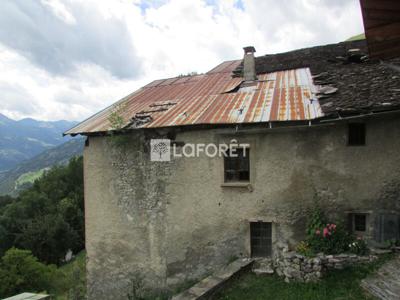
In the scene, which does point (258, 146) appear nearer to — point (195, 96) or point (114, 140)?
point (195, 96)

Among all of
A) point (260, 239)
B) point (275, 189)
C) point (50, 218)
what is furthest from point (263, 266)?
point (50, 218)

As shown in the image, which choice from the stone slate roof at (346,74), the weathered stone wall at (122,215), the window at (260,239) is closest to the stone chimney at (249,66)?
the stone slate roof at (346,74)

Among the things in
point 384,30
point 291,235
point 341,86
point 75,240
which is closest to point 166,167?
point 291,235

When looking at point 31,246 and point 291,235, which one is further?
point 31,246

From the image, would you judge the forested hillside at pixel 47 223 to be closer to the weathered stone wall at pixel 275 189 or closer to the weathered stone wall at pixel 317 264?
the weathered stone wall at pixel 275 189

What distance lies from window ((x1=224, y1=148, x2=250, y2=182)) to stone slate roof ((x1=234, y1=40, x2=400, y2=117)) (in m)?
2.52

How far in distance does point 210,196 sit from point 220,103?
3.07m

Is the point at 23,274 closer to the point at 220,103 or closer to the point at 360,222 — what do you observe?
the point at 220,103

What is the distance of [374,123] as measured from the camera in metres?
→ 7.96

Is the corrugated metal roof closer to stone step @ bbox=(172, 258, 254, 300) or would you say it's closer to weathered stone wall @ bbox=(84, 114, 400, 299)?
weathered stone wall @ bbox=(84, 114, 400, 299)

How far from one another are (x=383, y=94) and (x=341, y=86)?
1.49m

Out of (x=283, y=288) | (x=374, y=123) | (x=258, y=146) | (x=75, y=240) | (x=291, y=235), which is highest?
(x=374, y=123)

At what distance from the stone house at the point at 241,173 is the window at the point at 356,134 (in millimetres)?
24

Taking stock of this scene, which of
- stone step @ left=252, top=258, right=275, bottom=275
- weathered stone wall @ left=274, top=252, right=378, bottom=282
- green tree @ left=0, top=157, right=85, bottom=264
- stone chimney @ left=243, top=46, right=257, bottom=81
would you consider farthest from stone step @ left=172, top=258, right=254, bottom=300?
green tree @ left=0, top=157, right=85, bottom=264
